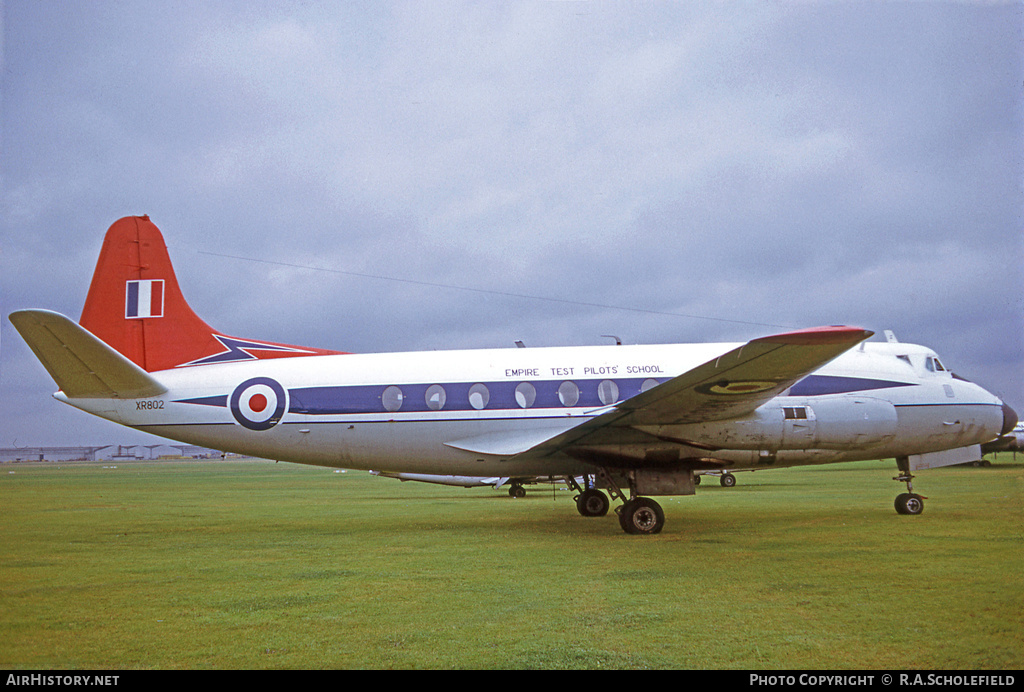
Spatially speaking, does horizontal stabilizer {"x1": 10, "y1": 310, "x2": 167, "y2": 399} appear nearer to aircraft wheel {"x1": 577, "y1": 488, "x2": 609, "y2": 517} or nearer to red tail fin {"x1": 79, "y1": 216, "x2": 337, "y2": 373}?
red tail fin {"x1": 79, "y1": 216, "x2": 337, "y2": 373}

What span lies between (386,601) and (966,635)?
5.21 meters

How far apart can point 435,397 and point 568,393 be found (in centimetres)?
255

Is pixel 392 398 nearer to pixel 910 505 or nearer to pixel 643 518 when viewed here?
pixel 643 518

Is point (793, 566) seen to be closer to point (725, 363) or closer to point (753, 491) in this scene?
point (725, 363)

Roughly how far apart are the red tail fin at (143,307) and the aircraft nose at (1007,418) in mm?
15512

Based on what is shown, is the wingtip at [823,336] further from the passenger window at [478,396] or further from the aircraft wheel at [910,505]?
the aircraft wheel at [910,505]

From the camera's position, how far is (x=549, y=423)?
12625mm

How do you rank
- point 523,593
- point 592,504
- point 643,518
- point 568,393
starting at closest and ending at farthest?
point 523,593 → point 643,518 → point 568,393 → point 592,504

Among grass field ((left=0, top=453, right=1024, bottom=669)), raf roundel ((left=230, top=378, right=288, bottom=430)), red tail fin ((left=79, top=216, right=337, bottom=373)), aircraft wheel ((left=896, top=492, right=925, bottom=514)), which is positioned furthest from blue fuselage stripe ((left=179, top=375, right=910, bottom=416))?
aircraft wheel ((left=896, top=492, right=925, bottom=514))

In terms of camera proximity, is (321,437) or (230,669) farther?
(321,437)

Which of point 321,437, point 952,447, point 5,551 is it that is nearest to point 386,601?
point 321,437

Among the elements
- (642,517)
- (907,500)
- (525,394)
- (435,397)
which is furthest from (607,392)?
(907,500)

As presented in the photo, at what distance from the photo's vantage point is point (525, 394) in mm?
12758

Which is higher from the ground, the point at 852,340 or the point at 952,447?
the point at 852,340
